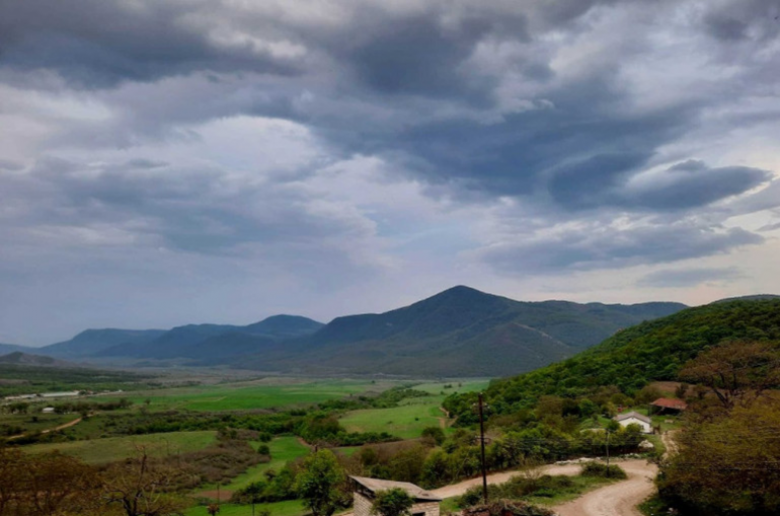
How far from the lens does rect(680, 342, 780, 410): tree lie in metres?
39.1

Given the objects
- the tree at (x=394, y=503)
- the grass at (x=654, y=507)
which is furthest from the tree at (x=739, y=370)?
the tree at (x=394, y=503)

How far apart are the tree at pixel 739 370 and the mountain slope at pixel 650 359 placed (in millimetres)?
13494

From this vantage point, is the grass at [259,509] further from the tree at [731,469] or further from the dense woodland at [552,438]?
the tree at [731,469]

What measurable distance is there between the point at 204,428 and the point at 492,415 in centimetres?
4238

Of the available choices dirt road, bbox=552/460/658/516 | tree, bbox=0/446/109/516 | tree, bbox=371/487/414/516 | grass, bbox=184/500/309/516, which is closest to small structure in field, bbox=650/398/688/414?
dirt road, bbox=552/460/658/516

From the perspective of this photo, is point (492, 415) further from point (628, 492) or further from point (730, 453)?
point (730, 453)

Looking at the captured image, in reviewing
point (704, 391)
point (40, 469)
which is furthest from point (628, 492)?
point (40, 469)

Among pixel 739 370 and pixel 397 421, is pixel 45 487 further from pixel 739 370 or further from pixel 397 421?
pixel 397 421

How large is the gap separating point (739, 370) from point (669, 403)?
43.8 feet

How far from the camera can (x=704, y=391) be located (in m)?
47.8

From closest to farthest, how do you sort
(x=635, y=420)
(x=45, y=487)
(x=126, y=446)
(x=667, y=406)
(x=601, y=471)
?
(x=45, y=487)
(x=601, y=471)
(x=635, y=420)
(x=667, y=406)
(x=126, y=446)

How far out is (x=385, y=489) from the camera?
27.0 metres

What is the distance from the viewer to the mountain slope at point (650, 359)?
60.4 meters

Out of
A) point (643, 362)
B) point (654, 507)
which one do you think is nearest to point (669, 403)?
point (643, 362)
